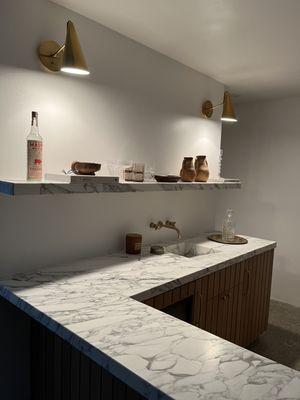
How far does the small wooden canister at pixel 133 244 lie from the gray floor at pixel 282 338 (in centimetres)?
143

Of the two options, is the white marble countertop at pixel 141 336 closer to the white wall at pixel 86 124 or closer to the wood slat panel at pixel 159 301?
the wood slat panel at pixel 159 301

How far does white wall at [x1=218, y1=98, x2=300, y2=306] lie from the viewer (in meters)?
3.60

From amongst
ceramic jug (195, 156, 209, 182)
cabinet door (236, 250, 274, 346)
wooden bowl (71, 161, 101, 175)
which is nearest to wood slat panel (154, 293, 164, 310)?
wooden bowl (71, 161, 101, 175)

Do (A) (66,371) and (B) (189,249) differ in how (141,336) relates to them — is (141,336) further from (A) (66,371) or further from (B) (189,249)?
(B) (189,249)

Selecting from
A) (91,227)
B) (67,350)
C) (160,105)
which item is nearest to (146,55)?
(160,105)

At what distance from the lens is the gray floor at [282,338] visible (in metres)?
2.63

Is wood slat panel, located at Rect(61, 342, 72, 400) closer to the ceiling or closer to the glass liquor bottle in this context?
the glass liquor bottle

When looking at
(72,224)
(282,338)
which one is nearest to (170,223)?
(72,224)

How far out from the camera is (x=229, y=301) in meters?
2.28

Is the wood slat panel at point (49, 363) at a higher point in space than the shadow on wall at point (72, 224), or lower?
lower

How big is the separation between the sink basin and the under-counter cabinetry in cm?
30

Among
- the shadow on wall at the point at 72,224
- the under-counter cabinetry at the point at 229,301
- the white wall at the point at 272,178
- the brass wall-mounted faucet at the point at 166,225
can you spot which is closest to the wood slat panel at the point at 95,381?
the under-counter cabinetry at the point at 229,301

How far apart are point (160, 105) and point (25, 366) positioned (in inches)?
73.8

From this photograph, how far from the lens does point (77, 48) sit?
4.86 feet
